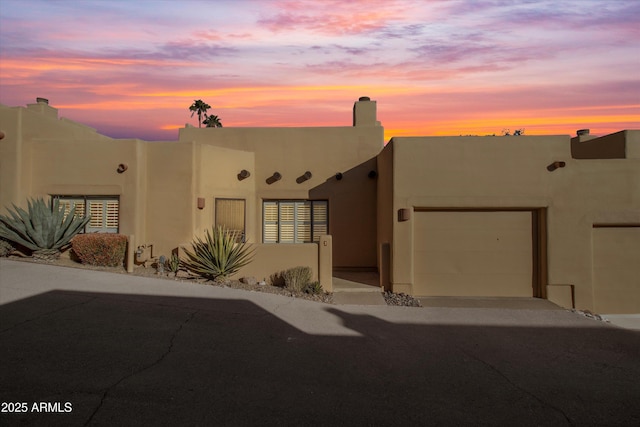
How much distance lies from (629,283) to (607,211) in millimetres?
1939

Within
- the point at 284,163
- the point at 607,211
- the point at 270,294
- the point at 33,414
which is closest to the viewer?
the point at 33,414

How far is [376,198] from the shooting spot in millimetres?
14891

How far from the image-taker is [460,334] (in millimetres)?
7277

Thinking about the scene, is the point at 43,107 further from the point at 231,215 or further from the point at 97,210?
the point at 231,215

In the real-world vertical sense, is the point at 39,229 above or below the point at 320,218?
below

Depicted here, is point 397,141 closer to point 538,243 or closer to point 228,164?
point 538,243

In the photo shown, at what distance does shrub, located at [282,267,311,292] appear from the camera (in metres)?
10.8

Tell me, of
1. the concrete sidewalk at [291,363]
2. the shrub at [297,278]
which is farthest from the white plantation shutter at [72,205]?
the shrub at [297,278]

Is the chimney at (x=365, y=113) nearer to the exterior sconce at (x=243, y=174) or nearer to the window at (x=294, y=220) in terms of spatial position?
the window at (x=294, y=220)

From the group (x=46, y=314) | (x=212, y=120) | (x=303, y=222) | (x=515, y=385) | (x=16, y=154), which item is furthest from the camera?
(x=212, y=120)

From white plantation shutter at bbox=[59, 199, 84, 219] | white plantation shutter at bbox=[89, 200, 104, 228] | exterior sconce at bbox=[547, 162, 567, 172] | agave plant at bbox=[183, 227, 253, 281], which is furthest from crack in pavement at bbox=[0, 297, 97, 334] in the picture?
exterior sconce at bbox=[547, 162, 567, 172]

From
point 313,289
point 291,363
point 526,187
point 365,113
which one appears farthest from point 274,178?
point 291,363

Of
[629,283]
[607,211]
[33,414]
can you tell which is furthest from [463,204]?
[33,414]

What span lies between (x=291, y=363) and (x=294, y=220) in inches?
392
